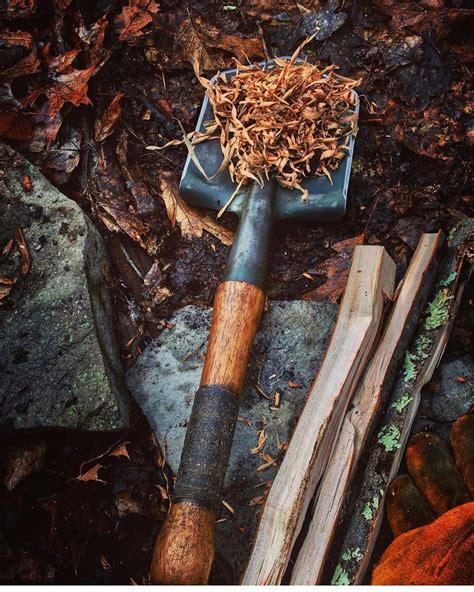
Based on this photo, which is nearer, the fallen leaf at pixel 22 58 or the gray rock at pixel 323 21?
the fallen leaf at pixel 22 58

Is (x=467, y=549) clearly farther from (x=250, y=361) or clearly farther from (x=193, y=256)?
(x=193, y=256)

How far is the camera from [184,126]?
2742 mm

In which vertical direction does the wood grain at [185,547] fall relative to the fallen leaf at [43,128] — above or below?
below

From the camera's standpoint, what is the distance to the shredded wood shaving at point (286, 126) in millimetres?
2396

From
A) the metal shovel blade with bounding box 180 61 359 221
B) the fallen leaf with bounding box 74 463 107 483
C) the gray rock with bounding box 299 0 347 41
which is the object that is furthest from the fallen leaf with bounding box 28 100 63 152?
the fallen leaf with bounding box 74 463 107 483

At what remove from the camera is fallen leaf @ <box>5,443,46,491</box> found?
205 centimetres

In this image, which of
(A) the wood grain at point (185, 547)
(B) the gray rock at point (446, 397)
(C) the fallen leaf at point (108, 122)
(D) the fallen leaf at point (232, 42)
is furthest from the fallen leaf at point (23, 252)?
(B) the gray rock at point (446, 397)

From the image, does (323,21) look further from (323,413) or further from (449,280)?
(323,413)

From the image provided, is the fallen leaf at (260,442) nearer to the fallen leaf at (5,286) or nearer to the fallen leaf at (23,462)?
the fallen leaf at (23,462)

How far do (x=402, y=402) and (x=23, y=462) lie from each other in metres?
1.45

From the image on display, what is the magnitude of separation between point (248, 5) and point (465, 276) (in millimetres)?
1867

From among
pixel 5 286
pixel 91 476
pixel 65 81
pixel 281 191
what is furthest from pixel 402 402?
pixel 65 81

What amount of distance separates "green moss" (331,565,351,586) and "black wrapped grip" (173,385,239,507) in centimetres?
45

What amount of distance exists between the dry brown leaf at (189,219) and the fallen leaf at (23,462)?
44.6 inches
